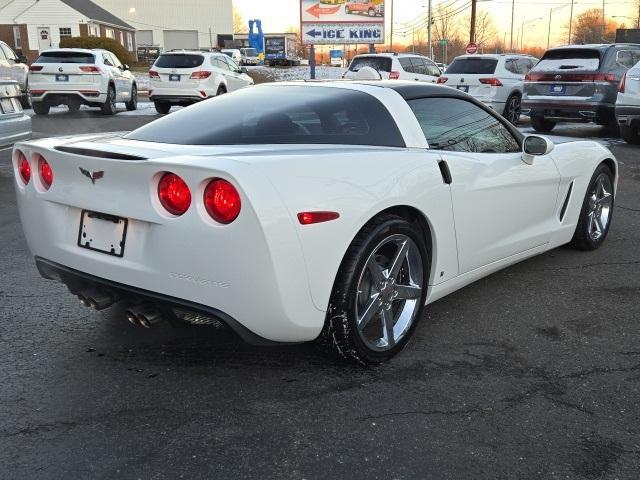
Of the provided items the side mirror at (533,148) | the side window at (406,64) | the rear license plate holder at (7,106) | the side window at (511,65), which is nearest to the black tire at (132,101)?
the side window at (406,64)

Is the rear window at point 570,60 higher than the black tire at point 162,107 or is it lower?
higher

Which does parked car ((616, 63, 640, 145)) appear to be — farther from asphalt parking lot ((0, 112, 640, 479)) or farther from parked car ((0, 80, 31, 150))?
parked car ((0, 80, 31, 150))

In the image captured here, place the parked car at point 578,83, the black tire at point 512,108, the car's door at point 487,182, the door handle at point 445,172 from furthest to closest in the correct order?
the black tire at point 512,108 < the parked car at point 578,83 < the car's door at point 487,182 < the door handle at point 445,172

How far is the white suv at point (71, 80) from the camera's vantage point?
17.1 meters

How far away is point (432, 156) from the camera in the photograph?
3627 mm

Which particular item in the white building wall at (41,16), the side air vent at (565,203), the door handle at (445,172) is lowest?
the side air vent at (565,203)

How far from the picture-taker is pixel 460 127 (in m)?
4.09

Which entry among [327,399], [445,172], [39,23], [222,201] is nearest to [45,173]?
[222,201]

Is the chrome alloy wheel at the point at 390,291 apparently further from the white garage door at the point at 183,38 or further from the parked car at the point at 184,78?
the white garage door at the point at 183,38

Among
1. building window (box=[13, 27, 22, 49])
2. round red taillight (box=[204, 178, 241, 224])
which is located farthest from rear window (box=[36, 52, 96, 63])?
building window (box=[13, 27, 22, 49])

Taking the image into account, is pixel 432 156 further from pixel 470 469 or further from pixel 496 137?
pixel 470 469

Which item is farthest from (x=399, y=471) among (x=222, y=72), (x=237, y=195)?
(x=222, y=72)

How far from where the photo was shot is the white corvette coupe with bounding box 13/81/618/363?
2.80 m

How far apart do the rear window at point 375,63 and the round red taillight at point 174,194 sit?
15879 millimetres
